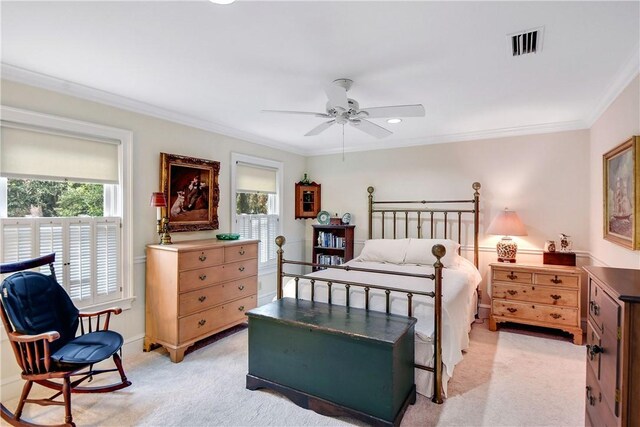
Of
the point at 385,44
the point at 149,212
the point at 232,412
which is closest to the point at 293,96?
the point at 385,44

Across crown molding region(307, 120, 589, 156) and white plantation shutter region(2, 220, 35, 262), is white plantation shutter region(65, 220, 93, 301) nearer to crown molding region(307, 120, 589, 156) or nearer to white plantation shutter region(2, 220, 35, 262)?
white plantation shutter region(2, 220, 35, 262)

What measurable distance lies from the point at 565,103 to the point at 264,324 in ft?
11.6

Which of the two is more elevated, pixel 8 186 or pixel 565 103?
pixel 565 103

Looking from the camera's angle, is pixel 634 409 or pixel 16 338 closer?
pixel 634 409

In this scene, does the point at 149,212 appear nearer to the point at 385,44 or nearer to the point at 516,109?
the point at 385,44

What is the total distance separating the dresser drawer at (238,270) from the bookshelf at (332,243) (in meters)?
1.45

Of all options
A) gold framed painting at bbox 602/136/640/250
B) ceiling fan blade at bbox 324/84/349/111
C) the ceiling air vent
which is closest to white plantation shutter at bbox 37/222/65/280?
ceiling fan blade at bbox 324/84/349/111

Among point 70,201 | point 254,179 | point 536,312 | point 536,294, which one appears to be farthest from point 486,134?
point 70,201

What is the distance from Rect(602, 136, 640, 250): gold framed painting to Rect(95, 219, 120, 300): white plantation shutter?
4.25 metres

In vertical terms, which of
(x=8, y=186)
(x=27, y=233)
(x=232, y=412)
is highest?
(x=8, y=186)

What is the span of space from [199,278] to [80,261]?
1020mm

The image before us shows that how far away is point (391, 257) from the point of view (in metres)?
4.16

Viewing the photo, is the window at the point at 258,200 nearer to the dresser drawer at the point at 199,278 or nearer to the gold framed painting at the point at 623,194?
the dresser drawer at the point at 199,278

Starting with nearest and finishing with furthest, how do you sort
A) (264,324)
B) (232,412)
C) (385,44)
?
(385,44) → (232,412) → (264,324)
